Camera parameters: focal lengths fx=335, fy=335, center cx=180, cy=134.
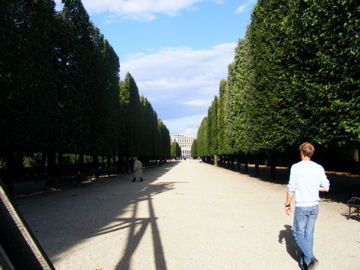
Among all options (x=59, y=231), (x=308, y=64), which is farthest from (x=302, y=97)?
(x=59, y=231)

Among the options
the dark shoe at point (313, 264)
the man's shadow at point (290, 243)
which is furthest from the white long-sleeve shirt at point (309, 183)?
the man's shadow at point (290, 243)

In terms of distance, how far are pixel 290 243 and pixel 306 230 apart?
1932 millimetres

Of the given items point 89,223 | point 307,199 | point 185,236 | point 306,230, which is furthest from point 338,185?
point 307,199

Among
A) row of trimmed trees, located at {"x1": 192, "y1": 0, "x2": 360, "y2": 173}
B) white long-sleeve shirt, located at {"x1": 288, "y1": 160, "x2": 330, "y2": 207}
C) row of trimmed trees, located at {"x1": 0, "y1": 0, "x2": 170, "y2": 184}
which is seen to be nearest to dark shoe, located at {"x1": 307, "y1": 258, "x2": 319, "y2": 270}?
white long-sleeve shirt, located at {"x1": 288, "y1": 160, "x2": 330, "y2": 207}

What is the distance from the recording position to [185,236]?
25.3 ft

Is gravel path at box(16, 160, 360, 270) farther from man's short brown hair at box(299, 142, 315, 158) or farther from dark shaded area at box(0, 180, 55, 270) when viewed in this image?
dark shaded area at box(0, 180, 55, 270)

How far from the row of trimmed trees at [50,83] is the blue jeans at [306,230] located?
12.8 metres

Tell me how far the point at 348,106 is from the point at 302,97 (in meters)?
3.46

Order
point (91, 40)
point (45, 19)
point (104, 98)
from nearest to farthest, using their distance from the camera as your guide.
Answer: point (45, 19)
point (91, 40)
point (104, 98)

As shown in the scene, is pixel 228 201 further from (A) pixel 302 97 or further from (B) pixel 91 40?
(B) pixel 91 40

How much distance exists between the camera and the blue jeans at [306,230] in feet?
17.3

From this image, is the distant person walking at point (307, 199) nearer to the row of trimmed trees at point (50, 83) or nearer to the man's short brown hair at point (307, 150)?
the man's short brown hair at point (307, 150)

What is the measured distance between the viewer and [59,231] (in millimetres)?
8469

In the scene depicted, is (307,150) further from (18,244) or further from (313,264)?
(18,244)
